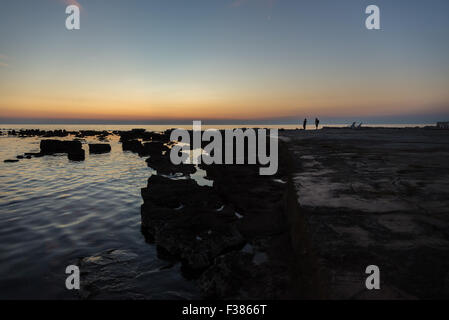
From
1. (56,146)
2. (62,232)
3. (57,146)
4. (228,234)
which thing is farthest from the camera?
(57,146)

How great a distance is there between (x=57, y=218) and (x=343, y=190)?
29.6ft

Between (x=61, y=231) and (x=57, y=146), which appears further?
(x=57, y=146)

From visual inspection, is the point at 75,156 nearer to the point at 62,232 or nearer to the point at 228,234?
the point at 62,232

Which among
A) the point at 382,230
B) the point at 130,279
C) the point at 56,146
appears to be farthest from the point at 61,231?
the point at 56,146

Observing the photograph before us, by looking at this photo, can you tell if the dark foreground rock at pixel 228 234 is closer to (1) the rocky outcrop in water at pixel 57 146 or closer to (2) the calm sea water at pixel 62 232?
(2) the calm sea water at pixel 62 232

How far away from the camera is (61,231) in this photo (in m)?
7.42

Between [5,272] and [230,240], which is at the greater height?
[230,240]

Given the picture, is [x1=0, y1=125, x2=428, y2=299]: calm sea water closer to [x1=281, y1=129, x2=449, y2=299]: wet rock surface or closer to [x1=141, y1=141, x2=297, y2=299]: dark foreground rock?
[x1=141, y1=141, x2=297, y2=299]: dark foreground rock

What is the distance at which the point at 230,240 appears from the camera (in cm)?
523

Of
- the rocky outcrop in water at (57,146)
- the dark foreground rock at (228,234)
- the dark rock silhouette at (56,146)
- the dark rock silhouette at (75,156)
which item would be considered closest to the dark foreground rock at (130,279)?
the dark foreground rock at (228,234)

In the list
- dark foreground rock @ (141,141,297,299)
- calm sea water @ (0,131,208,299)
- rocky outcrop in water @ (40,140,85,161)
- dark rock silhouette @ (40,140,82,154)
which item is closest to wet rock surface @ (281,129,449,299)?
dark foreground rock @ (141,141,297,299)
